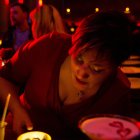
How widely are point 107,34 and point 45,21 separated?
2.40m

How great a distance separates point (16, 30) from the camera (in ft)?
16.2

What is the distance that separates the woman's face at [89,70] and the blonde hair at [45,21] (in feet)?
6.95

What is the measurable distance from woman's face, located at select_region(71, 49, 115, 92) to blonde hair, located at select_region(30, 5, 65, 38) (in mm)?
2119

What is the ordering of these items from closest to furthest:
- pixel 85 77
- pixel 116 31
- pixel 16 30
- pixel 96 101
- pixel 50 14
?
pixel 116 31
pixel 85 77
pixel 96 101
pixel 50 14
pixel 16 30

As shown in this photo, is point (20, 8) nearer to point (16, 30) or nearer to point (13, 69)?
point (16, 30)

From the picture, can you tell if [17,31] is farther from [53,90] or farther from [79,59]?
[79,59]

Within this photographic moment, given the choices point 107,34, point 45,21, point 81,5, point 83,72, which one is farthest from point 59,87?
point 81,5

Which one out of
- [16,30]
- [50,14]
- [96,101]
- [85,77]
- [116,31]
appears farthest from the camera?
[16,30]

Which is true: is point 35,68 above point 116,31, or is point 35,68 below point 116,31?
below

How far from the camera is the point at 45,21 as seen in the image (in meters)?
3.82

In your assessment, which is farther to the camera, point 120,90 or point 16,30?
point 16,30

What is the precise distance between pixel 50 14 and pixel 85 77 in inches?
91.7

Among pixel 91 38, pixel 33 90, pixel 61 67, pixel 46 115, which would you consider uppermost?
pixel 91 38

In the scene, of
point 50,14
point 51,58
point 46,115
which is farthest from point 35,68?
point 50,14
